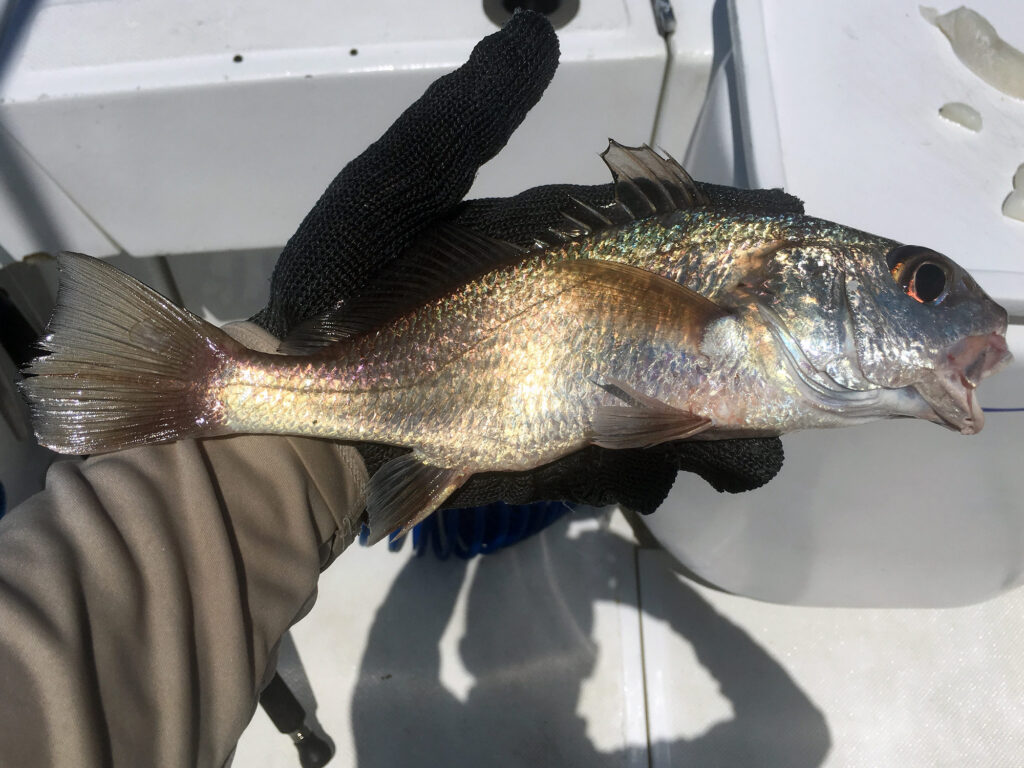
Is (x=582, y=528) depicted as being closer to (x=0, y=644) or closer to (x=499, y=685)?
(x=499, y=685)

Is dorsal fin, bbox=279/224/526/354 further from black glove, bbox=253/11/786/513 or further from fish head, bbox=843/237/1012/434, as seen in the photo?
fish head, bbox=843/237/1012/434

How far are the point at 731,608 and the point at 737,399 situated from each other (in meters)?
1.58

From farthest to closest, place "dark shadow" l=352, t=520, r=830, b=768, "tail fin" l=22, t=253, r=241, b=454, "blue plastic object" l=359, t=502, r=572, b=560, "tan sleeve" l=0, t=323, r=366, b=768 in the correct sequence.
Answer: "blue plastic object" l=359, t=502, r=572, b=560 < "dark shadow" l=352, t=520, r=830, b=768 < "tail fin" l=22, t=253, r=241, b=454 < "tan sleeve" l=0, t=323, r=366, b=768

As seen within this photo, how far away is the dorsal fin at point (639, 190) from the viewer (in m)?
1.35

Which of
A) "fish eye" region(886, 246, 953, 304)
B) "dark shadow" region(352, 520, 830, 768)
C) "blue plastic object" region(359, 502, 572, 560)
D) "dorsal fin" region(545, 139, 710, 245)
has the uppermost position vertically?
"dorsal fin" region(545, 139, 710, 245)

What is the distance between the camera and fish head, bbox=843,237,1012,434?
1.20 meters

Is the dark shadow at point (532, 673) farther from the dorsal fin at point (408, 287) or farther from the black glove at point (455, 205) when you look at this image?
the dorsal fin at point (408, 287)

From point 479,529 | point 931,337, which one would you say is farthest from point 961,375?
point 479,529

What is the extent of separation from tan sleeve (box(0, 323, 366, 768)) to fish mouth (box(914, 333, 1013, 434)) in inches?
51.0

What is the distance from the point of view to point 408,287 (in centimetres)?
143

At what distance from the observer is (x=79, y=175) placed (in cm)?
217

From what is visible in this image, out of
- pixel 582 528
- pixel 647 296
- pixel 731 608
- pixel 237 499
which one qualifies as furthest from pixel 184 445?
pixel 731 608

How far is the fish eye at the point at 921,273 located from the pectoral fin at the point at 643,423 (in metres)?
0.42

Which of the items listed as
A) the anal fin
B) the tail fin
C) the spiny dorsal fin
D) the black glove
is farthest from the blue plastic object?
the spiny dorsal fin
